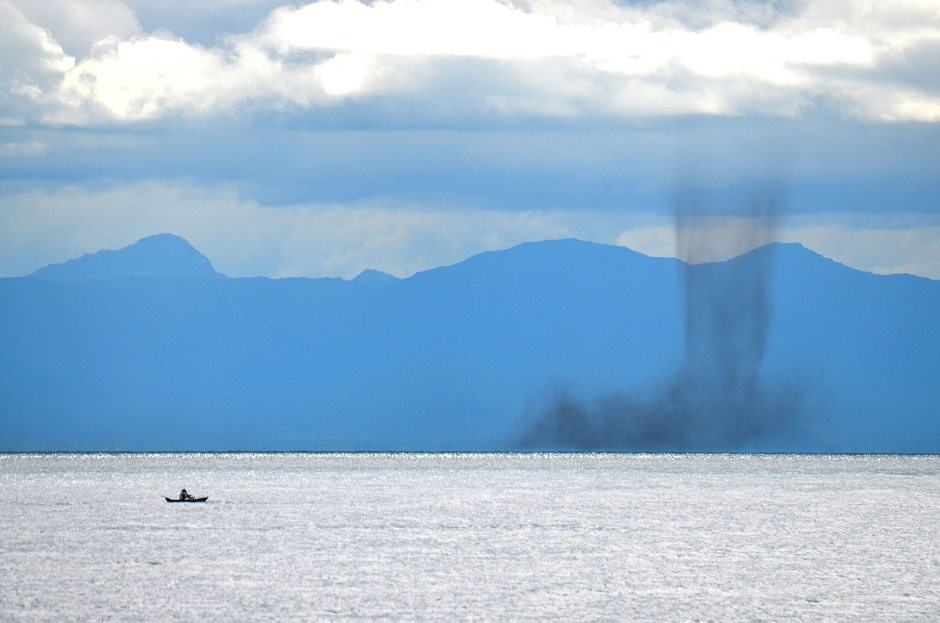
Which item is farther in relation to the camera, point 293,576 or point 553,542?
point 553,542

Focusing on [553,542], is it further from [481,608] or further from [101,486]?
[101,486]

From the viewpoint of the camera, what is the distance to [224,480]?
58906 millimetres

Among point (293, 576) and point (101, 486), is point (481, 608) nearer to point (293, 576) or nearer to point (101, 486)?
point (293, 576)

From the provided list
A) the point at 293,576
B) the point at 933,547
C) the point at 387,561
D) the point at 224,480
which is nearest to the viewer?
the point at 293,576

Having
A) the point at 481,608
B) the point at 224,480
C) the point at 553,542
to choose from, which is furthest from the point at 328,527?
the point at 224,480

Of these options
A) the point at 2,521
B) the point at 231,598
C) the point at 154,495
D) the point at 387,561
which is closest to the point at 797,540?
the point at 387,561

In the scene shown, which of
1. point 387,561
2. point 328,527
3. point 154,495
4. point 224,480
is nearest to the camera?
point 387,561

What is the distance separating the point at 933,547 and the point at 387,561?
12032mm

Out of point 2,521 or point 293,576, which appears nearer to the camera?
point 293,576

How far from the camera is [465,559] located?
2273 cm

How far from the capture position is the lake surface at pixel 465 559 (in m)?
17.2

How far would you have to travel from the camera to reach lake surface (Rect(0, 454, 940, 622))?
17234mm

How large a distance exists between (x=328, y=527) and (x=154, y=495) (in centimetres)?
1667

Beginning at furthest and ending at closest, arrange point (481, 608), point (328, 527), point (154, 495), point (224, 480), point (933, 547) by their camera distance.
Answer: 1. point (224, 480)
2. point (154, 495)
3. point (328, 527)
4. point (933, 547)
5. point (481, 608)
